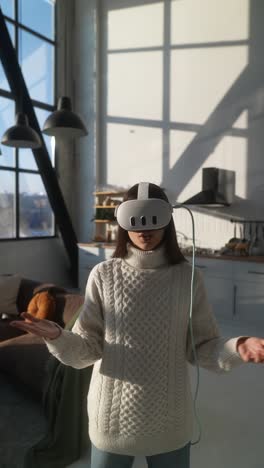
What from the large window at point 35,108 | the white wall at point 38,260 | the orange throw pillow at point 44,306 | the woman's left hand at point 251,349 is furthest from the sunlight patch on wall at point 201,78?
the woman's left hand at point 251,349

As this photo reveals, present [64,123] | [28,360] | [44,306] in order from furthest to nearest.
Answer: [64,123]
[44,306]
[28,360]

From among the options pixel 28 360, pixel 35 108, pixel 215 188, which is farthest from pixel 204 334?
pixel 35 108

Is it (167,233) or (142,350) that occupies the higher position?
(167,233)

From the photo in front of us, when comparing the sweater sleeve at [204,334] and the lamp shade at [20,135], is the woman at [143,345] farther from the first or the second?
the lamp shade at [20,135]

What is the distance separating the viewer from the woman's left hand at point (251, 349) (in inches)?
35.2

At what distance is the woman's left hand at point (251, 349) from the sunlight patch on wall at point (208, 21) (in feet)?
15.7

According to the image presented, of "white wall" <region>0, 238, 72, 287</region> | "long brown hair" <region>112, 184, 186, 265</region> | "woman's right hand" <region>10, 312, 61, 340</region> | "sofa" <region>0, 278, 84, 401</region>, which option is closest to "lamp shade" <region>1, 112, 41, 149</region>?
"sofa" <region>0, 278, 84, 401</region>

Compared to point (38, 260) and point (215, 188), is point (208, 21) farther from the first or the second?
point (38, 260)

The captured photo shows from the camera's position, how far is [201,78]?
5062 mm

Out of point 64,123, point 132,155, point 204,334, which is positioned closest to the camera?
point 204,334

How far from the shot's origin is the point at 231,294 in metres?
4.21

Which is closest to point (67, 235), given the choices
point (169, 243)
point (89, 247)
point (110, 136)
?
point (89, 247)

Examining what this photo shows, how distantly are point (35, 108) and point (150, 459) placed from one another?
561cm

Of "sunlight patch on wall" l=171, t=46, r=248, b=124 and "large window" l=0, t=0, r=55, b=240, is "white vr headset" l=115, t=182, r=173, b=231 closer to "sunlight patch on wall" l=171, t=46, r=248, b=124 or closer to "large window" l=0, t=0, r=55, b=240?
"sunlight patch on wall" l=171, t=46, r=248, b=124
